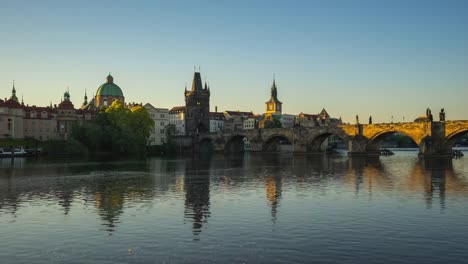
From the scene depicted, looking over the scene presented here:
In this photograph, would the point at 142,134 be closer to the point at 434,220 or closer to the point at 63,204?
the point at 63,204

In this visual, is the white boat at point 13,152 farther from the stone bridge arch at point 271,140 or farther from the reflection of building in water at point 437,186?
the reflection of building in water at point 437,186

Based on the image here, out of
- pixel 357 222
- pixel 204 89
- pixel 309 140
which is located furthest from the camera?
pixel 204 89

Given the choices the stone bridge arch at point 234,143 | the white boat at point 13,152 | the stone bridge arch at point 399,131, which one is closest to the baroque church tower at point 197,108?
the stone bridge arch at point 234,143

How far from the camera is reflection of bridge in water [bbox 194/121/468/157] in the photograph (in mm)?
87875

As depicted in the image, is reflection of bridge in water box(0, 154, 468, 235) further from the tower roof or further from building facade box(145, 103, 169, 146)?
the tower roof

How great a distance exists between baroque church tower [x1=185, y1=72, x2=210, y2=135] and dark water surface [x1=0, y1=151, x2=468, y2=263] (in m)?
134

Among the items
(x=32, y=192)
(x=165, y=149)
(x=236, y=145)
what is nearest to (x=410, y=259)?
(x=32, y=192)

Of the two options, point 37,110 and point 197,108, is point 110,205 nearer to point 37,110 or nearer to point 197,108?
point 37,110

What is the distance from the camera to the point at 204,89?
17750cm

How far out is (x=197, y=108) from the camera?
6831 inches

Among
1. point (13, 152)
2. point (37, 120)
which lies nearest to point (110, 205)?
point (13, 152)

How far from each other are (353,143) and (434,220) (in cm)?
8363

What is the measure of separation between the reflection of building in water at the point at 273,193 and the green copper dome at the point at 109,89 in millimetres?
146063

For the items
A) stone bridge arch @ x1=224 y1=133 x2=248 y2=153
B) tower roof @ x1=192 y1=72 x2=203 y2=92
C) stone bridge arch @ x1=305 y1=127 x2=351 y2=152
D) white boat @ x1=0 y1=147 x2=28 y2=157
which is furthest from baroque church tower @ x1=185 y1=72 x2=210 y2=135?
white boat @ x1=0 y1=147 x2=28 y2=157
